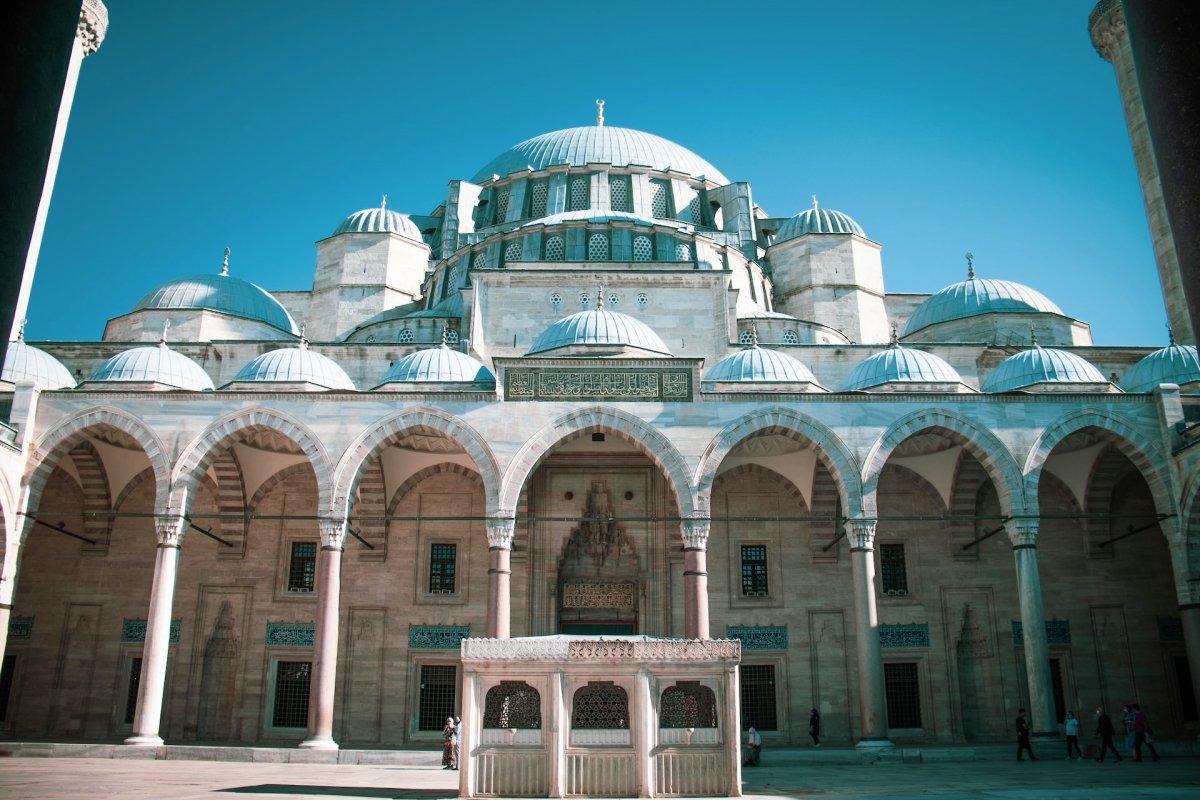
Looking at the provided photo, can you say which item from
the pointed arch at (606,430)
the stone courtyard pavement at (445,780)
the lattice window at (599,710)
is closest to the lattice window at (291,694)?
the stone courtyard pavement at (445,780)

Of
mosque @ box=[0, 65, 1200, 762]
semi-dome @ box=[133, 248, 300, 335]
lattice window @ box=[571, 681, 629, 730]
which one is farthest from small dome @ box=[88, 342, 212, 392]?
lattice window @ box=[571, 681, 629, 730]

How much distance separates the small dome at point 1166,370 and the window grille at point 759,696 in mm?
7254

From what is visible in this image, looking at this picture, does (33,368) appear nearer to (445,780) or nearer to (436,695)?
(436,695)

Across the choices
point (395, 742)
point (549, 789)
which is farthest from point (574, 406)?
point (549, 789)

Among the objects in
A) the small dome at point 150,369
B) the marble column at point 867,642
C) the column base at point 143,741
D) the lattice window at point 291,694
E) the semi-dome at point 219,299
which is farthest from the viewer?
the semi-dome at point 219,299

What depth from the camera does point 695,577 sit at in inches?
542

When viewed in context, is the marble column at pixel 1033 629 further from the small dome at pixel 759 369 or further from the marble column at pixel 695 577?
the marble column at pixel 695 577

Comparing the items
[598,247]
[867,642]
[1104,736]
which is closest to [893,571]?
[867,642]

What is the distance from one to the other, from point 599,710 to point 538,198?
1675 centimetres

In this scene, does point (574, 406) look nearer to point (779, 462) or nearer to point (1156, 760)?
point (779, 462)

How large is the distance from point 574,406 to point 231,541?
6243 mm

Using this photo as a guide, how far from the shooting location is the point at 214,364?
18250 mm

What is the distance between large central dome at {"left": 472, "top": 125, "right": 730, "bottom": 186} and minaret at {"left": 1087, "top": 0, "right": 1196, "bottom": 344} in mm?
9541

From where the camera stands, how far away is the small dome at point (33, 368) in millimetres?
15828
